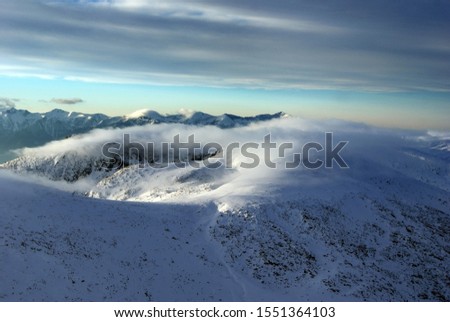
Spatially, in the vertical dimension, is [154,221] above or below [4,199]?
below

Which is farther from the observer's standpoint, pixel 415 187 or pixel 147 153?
pixel 147 153

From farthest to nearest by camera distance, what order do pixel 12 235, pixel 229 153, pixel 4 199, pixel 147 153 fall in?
1. pixel 147 153
2. pixel 229 153
3. pixel 4 199
4. pixel 12 235

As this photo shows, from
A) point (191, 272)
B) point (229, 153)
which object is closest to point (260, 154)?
point (229, 153)

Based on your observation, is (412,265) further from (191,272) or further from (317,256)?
(191,272)

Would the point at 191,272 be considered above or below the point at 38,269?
below

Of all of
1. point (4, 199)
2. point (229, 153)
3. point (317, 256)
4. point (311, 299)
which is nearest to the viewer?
point (311, 299)

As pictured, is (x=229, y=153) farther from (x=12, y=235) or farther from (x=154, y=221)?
(x=12, y=235)

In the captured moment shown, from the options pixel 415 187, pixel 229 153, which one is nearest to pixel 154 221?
pixel 415 187
